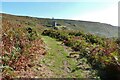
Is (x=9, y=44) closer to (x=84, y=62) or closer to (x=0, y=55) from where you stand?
(x=0, y=55)

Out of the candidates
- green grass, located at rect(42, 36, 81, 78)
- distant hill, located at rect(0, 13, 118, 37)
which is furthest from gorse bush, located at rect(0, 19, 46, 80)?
distant hill, located at rect(0, 13, 118, 37)

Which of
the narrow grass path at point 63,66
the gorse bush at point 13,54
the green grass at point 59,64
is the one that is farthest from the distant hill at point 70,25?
the gorse bush at point 13,54

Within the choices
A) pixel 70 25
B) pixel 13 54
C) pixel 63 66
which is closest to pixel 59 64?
pixel 63 66

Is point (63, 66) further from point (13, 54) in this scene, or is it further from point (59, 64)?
point (13, 54)

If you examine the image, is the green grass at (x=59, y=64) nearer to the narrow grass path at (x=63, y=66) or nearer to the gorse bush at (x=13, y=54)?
the narrow grass path at (x=63, y=66)

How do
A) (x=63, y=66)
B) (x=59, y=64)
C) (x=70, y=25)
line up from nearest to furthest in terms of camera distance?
(x=63, y=66) → (x=59, y=64) → (x=70, y=25)

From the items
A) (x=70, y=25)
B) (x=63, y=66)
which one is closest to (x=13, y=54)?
(x=63, y=66)

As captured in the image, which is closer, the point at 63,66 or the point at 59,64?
the point at 63,66

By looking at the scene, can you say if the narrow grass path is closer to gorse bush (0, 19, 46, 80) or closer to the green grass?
the green grass

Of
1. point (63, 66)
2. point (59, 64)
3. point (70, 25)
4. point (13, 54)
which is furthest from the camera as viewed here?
point (70, 25)

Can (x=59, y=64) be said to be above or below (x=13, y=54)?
below

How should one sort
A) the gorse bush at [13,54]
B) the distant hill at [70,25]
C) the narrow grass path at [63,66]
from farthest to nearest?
the distant hill at [70,25] → the narrow grass path at [63,66] → the gorse bush at [13,54]

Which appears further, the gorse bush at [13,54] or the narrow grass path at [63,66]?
the narrow grass path at [63,66]

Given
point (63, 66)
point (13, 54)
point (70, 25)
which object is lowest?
point (63, 66)
